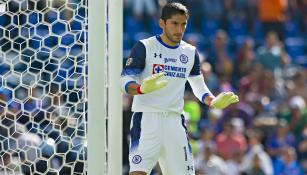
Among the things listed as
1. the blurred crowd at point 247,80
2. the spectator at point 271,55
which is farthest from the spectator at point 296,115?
the spectator at point 271,55

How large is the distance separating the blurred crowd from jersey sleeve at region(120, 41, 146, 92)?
15.6 ft

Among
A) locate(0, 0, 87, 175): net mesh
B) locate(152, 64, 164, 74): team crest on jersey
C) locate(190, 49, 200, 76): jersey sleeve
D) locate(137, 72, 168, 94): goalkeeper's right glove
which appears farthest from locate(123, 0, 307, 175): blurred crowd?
locate(137, 72, 168, 94): goalkeeper's right glove

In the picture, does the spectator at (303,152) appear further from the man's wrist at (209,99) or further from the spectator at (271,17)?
the man's wrist at (209,99)

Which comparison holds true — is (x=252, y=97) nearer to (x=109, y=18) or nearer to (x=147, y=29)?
(x=147, y=29)

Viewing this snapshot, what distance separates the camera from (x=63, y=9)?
7281mm

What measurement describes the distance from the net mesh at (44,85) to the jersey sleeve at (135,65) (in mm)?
408

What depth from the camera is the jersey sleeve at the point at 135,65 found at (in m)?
6.85

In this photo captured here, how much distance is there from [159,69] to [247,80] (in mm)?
7804

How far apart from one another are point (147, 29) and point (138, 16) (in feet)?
0.99

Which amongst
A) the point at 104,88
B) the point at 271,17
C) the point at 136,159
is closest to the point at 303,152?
the point at 271,17

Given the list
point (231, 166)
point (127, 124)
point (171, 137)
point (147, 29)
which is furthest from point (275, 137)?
point (171, 137)

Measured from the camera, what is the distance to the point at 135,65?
6.92 meters

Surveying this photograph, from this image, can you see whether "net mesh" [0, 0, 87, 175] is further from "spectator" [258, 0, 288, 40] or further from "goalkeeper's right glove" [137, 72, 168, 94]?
"spectator" [258, 0, 288, 40]

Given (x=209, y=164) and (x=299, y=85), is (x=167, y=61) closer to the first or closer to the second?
(x=209, y=164)
